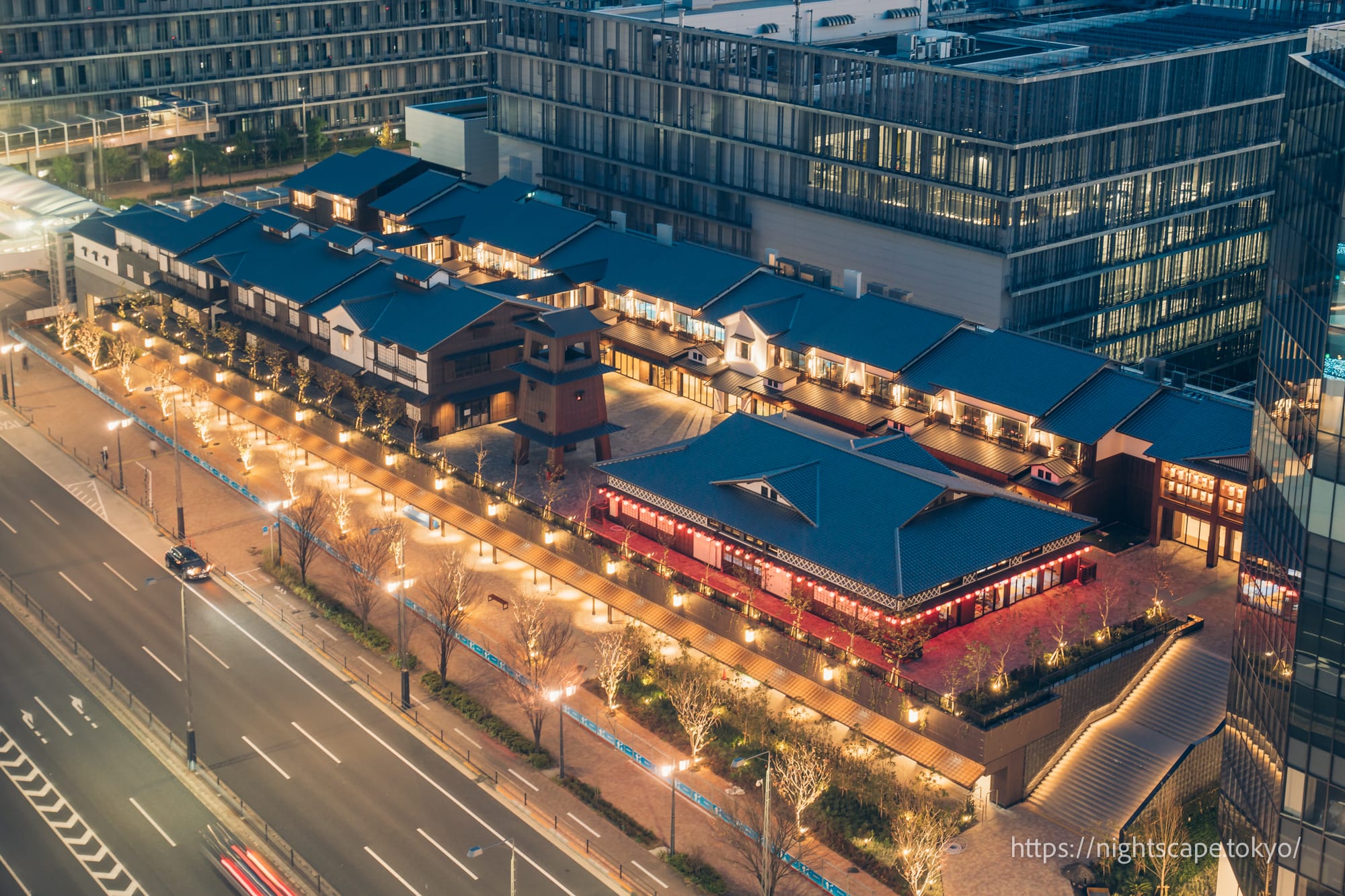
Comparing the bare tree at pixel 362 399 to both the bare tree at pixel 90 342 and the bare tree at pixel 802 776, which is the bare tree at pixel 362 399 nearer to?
the bare tree at pixel 90 342

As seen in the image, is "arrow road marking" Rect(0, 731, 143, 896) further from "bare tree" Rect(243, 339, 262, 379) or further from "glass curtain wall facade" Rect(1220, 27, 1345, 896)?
"glass curtain wall facade" Rect(1220, 27, 1345, 896)

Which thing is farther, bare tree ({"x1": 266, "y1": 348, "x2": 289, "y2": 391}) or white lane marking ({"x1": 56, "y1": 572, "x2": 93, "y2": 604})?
bare tree ({"x1": 266, "y1": 348, "x2": 289, "y2": 391})

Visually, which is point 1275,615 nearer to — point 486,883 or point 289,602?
point 486,883

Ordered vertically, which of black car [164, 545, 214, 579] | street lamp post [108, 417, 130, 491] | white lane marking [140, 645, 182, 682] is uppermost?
street lamp post [108, 417, 130, 491]

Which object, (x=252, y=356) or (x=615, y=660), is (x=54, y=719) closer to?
(x=615, y=660)

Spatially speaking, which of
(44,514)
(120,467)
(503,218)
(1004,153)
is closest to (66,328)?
(120,467)

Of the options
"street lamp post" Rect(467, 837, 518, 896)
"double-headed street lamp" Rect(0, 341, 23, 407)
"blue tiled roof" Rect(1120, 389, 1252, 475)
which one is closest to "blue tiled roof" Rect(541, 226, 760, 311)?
"blue tiled roof" Rect(1120, 389, 1252, 475)

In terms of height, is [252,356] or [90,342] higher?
[252,356]
